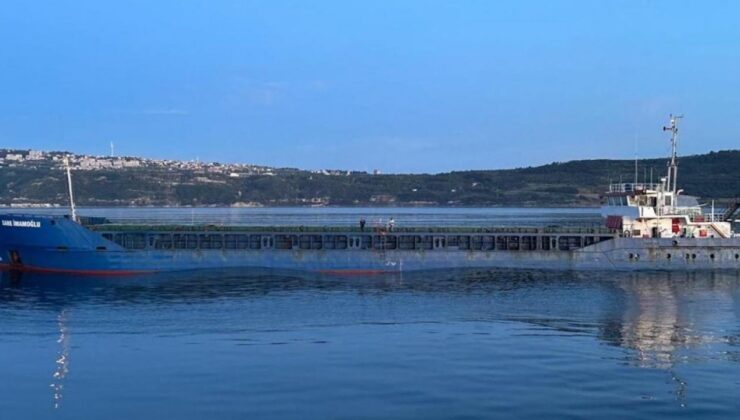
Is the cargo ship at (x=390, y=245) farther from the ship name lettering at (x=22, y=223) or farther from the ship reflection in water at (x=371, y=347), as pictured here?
the ship reflection in water at (x=371, y=347)

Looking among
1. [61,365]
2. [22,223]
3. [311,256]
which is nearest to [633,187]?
[311,256]

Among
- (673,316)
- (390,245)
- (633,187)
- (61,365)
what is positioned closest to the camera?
(61,365)

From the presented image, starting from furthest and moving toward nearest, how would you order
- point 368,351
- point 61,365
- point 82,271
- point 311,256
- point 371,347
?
point 311,256, point 82,271, point 371,347, point 368,351, point 61,365

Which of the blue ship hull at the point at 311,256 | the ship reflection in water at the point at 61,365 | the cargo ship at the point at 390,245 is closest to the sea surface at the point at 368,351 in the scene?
the ship reflection in water at the point at 61,365

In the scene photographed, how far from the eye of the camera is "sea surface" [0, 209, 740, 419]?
21453mm

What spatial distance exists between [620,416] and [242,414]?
31.1ft

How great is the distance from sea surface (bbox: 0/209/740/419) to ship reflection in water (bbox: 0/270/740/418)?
9 centimetres

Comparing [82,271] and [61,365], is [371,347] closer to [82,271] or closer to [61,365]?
[61,365]

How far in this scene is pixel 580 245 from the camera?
2238 inches

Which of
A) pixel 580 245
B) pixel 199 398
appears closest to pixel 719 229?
pixel 580 245

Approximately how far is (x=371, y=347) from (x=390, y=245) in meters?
28.3

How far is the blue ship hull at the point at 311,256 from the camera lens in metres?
52.9

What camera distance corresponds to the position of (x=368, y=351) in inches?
1104

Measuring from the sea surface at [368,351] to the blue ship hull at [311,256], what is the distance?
5.69m
